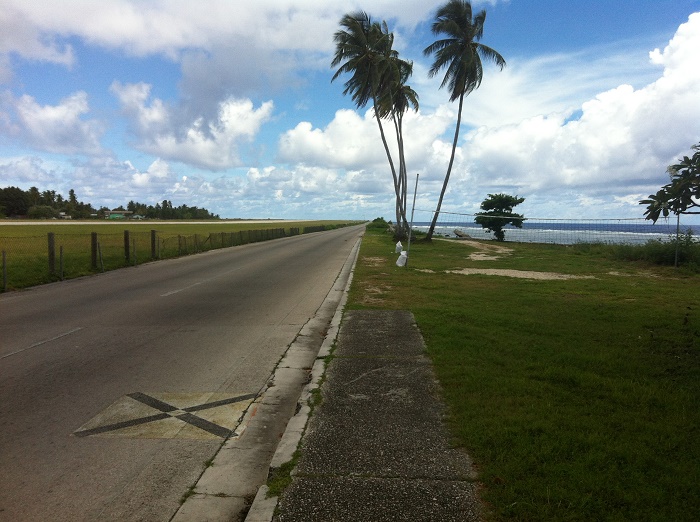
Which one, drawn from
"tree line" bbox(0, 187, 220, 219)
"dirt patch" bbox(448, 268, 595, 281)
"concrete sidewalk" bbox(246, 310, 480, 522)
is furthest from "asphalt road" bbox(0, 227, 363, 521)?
"tree line" bbox(0, 187, 220, 219)

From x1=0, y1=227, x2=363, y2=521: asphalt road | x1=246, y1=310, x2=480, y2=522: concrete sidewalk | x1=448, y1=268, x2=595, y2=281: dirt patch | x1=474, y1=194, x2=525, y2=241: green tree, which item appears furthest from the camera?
x1=474, y1=194, x2=525, y2=241: green tree

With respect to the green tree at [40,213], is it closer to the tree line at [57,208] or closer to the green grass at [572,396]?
the tree line at [57,208]

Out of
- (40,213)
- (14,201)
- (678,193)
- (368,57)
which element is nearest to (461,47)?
(368,57)

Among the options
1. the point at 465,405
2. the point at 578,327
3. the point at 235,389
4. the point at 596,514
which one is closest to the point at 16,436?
the point at 235,389

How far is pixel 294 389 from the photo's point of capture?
5.73m

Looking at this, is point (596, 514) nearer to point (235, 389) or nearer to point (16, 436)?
point (235, 389)

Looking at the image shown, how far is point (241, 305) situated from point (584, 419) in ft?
26.4

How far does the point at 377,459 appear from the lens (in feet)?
12.3

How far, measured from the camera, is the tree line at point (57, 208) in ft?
386

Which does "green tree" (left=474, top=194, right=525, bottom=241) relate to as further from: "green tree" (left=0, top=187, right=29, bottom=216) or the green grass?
"green tree" (left=0, top=187, right=29, bottom=216)

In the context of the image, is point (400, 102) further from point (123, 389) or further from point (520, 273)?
point (123, 389)

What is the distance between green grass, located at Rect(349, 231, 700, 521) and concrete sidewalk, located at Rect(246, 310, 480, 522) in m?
0.20

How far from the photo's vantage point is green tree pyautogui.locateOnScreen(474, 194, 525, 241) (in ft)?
133

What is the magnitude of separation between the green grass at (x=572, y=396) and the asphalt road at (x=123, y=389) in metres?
2.13
